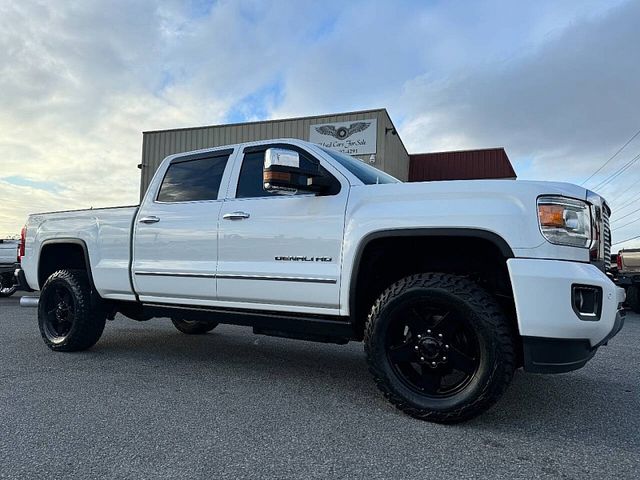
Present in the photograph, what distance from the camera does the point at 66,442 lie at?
2.64 meters

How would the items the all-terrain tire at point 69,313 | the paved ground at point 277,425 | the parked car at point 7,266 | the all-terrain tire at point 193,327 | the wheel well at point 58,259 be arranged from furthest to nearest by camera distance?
1. the parked car at point 7,266
2. the all-terrain tire at point 193,327
3. the wheel well at point 58,259
4. the all-terrain tire at point 69,313
5. the paved ground at point 277,425

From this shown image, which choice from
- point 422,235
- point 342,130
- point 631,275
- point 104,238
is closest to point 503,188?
point 422,235

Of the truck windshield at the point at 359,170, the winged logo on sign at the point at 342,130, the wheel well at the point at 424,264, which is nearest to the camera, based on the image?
the wheel well at the point at 424,264

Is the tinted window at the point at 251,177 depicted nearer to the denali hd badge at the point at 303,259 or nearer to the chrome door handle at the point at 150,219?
the denali hd badge at the point at 303,259

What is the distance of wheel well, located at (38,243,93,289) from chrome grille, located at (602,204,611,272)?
194 inches

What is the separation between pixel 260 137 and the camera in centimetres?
1811

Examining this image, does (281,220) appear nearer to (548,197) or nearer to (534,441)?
(548,197)

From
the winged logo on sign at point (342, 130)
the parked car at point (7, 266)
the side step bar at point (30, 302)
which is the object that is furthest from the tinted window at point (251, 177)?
the winged logo on sign at point (342, 130)

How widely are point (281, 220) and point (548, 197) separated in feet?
5.97

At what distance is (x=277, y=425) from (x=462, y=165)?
21.5 metres

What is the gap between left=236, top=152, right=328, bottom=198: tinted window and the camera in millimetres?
3873

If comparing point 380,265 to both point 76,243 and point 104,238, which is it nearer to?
point 104,238

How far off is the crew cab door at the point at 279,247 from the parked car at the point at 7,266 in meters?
9.63

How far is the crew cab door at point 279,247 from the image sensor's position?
11.2 feet
